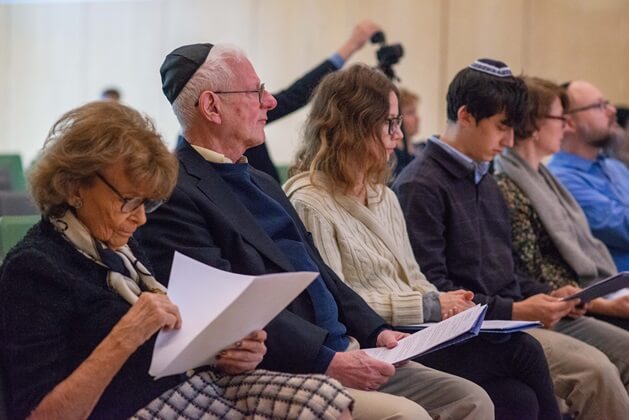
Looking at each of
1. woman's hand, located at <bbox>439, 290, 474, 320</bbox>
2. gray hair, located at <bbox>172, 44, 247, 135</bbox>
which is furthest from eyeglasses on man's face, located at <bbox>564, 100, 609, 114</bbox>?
gray hair, located at <bbox>172, 44, 247, 135</bbox>

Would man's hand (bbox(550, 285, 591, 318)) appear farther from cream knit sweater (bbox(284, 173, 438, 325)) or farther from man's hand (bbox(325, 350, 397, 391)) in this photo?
man's hand (bbox(325, 350, 397, 391))

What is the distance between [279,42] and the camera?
32.3 feet

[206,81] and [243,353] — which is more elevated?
[206,81]

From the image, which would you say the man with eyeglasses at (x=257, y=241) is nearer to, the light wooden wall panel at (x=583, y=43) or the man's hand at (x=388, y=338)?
the man's hand at (x=388, y=338)

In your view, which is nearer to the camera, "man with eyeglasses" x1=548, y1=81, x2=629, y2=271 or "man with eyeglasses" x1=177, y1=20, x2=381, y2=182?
"man with eyeglasses" x1=177, y1=20, x2=381, y2=182

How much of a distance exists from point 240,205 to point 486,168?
47.3 inches

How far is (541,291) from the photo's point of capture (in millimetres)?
3490

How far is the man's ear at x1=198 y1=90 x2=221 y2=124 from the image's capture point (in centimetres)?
256

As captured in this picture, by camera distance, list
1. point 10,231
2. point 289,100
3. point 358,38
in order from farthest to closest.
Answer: point 358,38 → point 289,100 → point 10,231

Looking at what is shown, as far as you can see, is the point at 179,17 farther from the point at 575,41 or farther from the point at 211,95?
the point at 211,95

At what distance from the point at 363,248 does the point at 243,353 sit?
0.80 meters

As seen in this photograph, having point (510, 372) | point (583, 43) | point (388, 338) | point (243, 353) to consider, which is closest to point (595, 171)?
point (510, 372)

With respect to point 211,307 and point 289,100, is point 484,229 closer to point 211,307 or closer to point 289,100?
point 289,100

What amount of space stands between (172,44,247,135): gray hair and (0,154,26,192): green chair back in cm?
315
